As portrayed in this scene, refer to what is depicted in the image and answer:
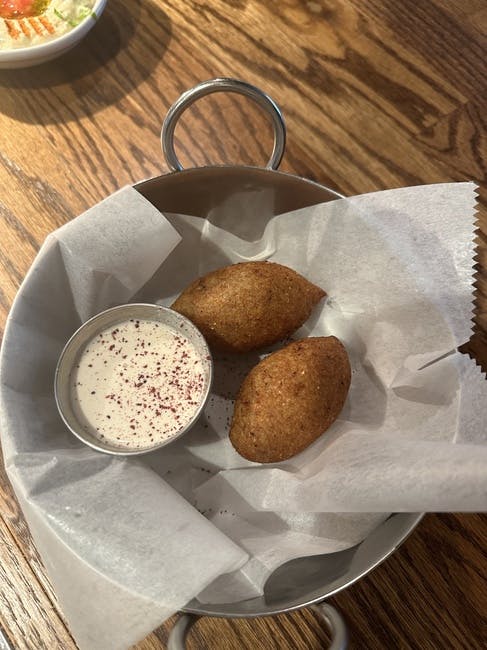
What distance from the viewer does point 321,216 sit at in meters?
0.93

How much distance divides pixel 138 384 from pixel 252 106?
0.57 metres

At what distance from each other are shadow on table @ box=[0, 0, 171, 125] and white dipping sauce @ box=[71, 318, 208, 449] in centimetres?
48

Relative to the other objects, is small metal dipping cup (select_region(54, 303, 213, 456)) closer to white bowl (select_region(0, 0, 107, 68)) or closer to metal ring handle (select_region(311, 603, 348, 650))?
metal ring handle (select_region(311, 603, 348, 650))

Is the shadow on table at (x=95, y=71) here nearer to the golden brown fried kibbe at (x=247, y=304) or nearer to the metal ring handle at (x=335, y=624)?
the golden brown fried kibbe at (x=247, y=304)

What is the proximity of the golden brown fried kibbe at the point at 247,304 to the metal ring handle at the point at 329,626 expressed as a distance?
36cm

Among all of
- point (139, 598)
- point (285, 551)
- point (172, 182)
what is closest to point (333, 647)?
point (285, 551)

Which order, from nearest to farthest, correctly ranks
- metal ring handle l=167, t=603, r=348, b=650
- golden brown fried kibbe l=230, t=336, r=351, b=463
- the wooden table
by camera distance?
1. metal ring handle l=167, t=603, r=348, b=650
2. golden brown fried kibbe l=230, t=336, r=351, b=463
3. the wooden table

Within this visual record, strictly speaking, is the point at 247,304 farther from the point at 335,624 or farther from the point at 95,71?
the point at 95,71

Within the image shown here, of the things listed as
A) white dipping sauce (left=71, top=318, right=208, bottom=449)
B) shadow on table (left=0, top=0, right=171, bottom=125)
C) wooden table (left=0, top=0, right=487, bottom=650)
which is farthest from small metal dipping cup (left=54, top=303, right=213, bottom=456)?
shadow on table (left=0, top=0, right=171, bottom=125)

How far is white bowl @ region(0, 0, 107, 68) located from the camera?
1087 mm

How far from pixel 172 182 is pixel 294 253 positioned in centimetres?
21

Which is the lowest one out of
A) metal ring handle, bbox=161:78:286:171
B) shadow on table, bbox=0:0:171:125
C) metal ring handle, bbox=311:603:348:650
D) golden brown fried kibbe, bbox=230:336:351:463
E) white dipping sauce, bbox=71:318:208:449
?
metal ring handle, bbox=311:603:348:650

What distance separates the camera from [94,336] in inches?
35.5

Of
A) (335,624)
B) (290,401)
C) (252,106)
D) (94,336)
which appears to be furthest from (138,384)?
(252,106)
